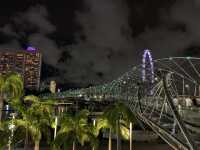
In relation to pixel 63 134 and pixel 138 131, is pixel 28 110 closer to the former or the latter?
pixel 63 134

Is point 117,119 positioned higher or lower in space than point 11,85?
lower

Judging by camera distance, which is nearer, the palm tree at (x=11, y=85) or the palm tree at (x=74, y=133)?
the palm tree at (x=74, y=133)

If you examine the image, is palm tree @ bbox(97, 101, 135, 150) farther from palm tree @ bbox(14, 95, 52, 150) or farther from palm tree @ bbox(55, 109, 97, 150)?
palm tree @ bbox(14, 95, 52, 150)

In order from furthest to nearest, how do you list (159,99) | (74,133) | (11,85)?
(159,99) < (11,85) < (74,133)

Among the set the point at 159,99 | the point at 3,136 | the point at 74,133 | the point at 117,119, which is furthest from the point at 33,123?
the point at 159,99

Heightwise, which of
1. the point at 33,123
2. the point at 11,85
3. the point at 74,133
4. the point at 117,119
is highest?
the point at 11,85

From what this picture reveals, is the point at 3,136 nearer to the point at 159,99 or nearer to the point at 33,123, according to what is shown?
the point at 33,123

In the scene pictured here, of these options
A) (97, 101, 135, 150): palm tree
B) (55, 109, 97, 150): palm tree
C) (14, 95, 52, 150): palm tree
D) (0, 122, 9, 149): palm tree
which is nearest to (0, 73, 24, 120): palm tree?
(14, 95, 52, 150): palm tree

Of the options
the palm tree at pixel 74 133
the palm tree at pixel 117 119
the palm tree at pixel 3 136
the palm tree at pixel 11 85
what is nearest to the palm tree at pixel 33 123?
the palm tree at pixel 3 136

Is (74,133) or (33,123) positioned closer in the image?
(74,133)

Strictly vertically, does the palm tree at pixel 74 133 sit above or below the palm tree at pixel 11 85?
below

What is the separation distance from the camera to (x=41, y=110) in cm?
4556

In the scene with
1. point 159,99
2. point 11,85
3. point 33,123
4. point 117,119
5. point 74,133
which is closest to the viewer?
point 74,133

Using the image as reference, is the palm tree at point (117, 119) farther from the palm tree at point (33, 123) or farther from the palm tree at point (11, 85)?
the palm tree at point (11, 85)
